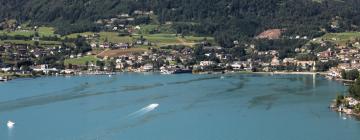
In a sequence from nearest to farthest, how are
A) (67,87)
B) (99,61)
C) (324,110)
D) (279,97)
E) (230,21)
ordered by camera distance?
(324,110)
(279,97)
(67,87)
(99,61)
(230,21)

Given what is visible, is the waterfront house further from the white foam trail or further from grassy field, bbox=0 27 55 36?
the white foam trail

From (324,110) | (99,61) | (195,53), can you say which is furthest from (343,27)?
(324,110)

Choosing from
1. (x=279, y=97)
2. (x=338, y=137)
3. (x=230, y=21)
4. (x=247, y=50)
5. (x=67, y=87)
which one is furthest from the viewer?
(x=230, y=21)

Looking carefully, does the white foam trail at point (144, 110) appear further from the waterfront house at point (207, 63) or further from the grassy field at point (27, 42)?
the grassy field at point (27, 42)

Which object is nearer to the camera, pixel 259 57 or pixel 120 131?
pixel 120 131

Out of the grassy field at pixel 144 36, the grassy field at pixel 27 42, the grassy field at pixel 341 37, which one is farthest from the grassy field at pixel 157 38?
the grassy field at pixel 341 37

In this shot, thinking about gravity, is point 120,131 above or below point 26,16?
below

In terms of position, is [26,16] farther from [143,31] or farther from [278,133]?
[278,133]
